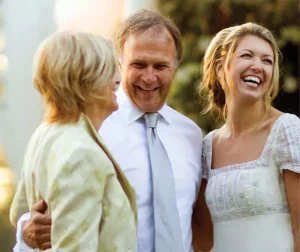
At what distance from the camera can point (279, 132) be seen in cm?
315

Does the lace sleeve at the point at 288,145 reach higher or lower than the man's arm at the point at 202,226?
higher

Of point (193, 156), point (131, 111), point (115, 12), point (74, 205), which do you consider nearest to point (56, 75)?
point (74, 205)

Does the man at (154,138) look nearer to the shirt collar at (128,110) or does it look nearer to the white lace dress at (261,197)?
the shirt collar at (128,110)

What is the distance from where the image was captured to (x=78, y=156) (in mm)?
2346

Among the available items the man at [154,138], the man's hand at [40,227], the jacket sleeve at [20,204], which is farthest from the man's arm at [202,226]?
the man's hand at [40,227]

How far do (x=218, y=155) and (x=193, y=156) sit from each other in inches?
4.3

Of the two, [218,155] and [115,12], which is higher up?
[115,12]

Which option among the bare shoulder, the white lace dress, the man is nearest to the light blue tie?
the man

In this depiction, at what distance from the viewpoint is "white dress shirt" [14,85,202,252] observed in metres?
3.12

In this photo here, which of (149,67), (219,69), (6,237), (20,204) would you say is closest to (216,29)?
(6,237)

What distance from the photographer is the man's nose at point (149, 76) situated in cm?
320

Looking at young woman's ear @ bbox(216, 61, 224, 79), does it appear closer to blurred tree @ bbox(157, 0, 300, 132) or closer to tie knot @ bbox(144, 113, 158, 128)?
tie knot @ bbox(144, 113, 158, 128)

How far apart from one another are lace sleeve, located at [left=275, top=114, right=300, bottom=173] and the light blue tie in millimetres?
413

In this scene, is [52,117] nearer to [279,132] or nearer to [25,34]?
[279,132]
